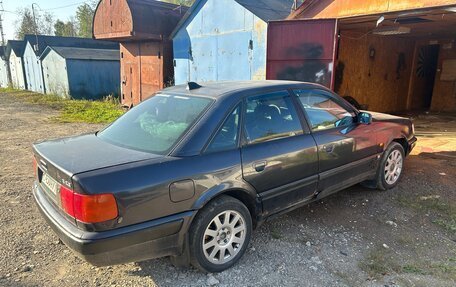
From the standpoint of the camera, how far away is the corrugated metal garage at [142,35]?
10.6m

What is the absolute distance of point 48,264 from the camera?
118 inches

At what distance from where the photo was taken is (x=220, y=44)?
9492 millimetres

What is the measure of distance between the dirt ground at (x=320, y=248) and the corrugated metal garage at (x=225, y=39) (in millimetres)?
4913

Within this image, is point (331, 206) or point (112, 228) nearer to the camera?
point (112, 228)

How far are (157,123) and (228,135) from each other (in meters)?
0.68

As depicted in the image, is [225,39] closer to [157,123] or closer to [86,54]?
[157,123]

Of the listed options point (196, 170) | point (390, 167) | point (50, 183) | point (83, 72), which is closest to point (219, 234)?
point (196, 170)

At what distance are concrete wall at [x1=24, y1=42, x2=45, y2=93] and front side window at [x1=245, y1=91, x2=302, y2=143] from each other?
21.9m

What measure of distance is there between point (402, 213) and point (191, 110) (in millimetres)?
2812

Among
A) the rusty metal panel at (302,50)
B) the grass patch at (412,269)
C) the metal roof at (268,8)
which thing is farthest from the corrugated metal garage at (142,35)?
the grass patch at (412,269)

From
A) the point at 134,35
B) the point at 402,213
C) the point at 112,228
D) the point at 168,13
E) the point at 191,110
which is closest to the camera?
the point at 112,228

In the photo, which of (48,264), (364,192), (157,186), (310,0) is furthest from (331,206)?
(310,0)

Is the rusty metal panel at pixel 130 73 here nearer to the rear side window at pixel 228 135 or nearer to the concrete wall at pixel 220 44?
the concrete wall at pixel 220 44

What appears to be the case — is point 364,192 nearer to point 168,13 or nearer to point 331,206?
point 331,206
